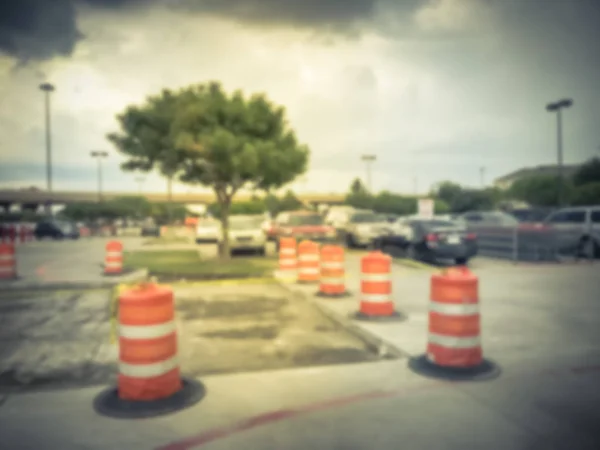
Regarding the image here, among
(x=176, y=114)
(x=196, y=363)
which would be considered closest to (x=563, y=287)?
(x=196, y=363)

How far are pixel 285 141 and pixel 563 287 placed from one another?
9861mm

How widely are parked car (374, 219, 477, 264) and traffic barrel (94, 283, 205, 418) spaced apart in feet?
39.2

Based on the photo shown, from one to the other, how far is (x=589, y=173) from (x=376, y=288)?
59937mm

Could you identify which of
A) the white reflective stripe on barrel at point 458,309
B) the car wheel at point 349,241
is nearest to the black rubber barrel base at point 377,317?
the white reflective stripe on barrel at point 458,309

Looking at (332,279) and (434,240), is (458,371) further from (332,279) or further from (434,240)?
(434,240)

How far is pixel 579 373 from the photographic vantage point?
5156mm

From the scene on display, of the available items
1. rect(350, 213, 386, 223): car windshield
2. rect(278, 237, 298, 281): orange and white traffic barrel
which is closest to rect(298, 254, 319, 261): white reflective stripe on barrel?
rect(278, 237, 298, 281): orange and white traffic barrel

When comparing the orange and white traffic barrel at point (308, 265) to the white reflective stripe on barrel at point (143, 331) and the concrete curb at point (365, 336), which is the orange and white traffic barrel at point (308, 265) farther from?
the white reflective stripe on barrel at point (143, 331)

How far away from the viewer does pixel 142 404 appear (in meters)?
4.42

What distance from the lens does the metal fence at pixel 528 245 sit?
16500mm

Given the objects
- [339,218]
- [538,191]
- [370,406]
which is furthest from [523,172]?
[370,406]

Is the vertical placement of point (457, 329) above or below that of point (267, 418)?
above

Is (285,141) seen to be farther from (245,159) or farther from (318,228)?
(318,228)

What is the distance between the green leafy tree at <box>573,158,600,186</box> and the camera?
56500 mm
